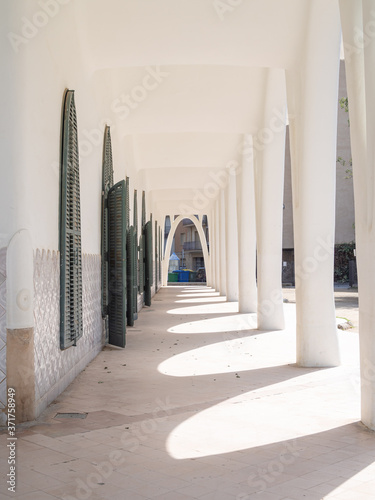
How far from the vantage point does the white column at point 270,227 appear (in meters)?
11.2

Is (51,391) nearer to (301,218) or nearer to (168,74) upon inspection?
(301,218)

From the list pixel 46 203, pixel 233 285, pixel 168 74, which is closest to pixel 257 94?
pixel 168 74

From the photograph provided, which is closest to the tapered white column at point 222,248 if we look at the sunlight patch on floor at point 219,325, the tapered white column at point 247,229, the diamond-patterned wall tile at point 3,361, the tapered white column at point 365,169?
the tapered white column at point 247,229

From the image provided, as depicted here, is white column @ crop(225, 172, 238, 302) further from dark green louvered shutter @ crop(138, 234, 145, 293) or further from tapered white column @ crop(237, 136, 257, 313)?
tapered white column @ crop(237, 136, 257, 313)

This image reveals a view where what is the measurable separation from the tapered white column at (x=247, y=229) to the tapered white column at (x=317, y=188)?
6.93 metres

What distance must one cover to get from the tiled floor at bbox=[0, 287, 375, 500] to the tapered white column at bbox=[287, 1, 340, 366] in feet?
1.49

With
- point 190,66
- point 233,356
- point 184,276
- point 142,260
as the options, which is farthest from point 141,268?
Answer: point 184,276

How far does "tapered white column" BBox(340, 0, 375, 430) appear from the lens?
4527 mm

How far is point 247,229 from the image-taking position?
1496cm

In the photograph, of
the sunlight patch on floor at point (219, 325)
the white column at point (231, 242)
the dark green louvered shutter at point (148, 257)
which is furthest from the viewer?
the white column at point (231, 242)

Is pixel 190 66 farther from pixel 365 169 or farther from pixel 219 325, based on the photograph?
pixel 365 169

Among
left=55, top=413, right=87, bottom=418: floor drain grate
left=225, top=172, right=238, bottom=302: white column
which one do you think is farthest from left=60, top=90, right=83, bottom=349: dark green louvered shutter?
left=225, top=172, right=238, bottom=302: white column

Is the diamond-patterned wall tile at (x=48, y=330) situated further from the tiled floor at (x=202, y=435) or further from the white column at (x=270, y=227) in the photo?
the white column at (x=270, y=227)

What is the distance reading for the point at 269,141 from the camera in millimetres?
11250
